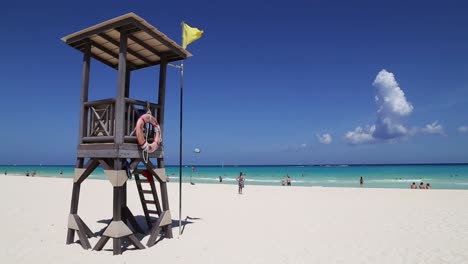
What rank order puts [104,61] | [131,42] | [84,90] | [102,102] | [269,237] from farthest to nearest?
[104,61]
[269,237]
[131,42]
[84,90]
[102,102]

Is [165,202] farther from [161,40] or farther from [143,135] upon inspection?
[161,40]

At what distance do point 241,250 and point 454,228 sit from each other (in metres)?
7.74

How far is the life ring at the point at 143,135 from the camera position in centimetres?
783

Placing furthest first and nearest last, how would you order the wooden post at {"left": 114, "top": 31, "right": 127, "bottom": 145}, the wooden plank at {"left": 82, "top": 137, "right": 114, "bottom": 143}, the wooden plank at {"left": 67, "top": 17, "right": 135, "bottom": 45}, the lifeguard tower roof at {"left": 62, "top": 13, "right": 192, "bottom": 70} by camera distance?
the lifeguard tower roof at {"left": 62, "top": 13, "right": 192, "bottom": 70} < the wooden plank at {"left": 82, "top": 137, "right": 114, "bottom": 143} < the wooden plank at {"left": 67, "top": 17, "right": 135, "bottom": 45} < the wooden post at {"left": 114, "top": 31, "right": 127, "bottom": 145}

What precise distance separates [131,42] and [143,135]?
107 inches

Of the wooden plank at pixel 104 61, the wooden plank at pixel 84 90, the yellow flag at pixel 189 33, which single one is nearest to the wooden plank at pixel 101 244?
the wooden plank at pixel 84 90

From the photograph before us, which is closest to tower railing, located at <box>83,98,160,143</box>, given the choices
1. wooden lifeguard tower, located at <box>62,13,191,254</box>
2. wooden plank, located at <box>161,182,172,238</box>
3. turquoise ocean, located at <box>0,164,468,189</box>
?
wooden lifeguard tower, located at <box>62,13,191,254</box>

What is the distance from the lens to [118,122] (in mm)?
7461

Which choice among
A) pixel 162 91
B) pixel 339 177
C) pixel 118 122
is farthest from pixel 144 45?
pixel 339 177

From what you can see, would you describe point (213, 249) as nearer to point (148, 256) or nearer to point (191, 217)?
point (148, 256)

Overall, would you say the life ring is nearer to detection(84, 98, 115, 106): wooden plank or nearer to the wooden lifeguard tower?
the wooden lifeguard tower

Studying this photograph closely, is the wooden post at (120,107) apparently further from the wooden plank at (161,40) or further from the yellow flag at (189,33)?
the yellow flag at (189,33)

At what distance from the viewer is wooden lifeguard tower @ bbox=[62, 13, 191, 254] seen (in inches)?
293

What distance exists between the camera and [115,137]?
293 inches
